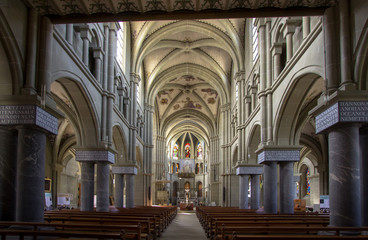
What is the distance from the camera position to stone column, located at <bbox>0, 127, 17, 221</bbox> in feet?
33.6

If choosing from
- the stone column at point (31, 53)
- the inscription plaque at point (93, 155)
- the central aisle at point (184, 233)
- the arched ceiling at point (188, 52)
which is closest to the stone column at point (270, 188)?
the central aisle at point (184, 233)

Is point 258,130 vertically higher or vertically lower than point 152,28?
lower

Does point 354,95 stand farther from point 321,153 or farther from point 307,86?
point 321,153

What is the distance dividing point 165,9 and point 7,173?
6431 mm

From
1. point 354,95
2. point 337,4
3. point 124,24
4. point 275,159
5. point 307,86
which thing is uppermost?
point 124,24

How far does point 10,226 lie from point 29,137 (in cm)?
228

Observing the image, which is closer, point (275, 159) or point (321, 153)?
point (275, 159)

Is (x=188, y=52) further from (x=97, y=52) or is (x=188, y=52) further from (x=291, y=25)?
(x=291, y=25)

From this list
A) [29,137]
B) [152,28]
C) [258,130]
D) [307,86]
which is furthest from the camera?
[152,28]

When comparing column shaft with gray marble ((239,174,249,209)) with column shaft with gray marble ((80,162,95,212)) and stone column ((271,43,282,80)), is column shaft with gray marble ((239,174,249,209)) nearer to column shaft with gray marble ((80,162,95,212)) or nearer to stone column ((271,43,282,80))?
stone column ((271,43,282,80))

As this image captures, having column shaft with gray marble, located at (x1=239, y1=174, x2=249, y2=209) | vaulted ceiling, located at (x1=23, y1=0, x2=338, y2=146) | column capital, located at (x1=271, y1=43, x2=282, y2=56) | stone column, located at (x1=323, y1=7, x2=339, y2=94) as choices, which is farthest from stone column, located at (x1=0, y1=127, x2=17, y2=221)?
column shaft with gray marble, located at (x1=239, y1=174, x2=249, y2=209)

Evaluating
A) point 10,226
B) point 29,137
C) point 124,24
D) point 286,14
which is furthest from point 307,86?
point 124,24

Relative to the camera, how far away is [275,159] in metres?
18.1

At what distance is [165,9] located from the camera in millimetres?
11906
